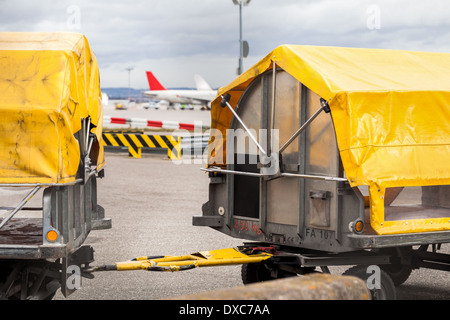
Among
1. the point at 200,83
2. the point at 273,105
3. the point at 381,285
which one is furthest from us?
the point at 200,83

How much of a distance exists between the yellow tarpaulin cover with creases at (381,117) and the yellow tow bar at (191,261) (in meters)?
1.38

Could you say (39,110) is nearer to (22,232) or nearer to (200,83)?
(22,232)

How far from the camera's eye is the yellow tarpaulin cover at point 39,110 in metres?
5.59

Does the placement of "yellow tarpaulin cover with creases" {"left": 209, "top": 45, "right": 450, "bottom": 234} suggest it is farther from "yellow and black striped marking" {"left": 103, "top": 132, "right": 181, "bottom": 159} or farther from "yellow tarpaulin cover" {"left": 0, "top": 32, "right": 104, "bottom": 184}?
"yellow and black striped marking" {"left": 103, "top": 132, "right": 181, "bottom": 159}

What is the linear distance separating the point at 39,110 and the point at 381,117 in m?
2.78

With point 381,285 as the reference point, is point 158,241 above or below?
below

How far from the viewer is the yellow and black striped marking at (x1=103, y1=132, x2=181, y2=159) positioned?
80.8 ft

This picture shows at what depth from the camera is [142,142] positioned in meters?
25.2

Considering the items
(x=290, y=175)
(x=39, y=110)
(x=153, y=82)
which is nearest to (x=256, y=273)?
(x=290, y=175)

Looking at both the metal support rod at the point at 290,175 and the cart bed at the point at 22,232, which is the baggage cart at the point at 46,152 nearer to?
the cart bed at the point at 22,232

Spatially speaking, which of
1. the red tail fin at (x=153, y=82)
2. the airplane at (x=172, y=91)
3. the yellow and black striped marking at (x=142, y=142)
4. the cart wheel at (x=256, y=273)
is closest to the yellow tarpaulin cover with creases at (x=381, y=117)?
the cart wheel at (x=256, y=273)

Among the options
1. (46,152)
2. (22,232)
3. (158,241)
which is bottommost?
(158,241)
